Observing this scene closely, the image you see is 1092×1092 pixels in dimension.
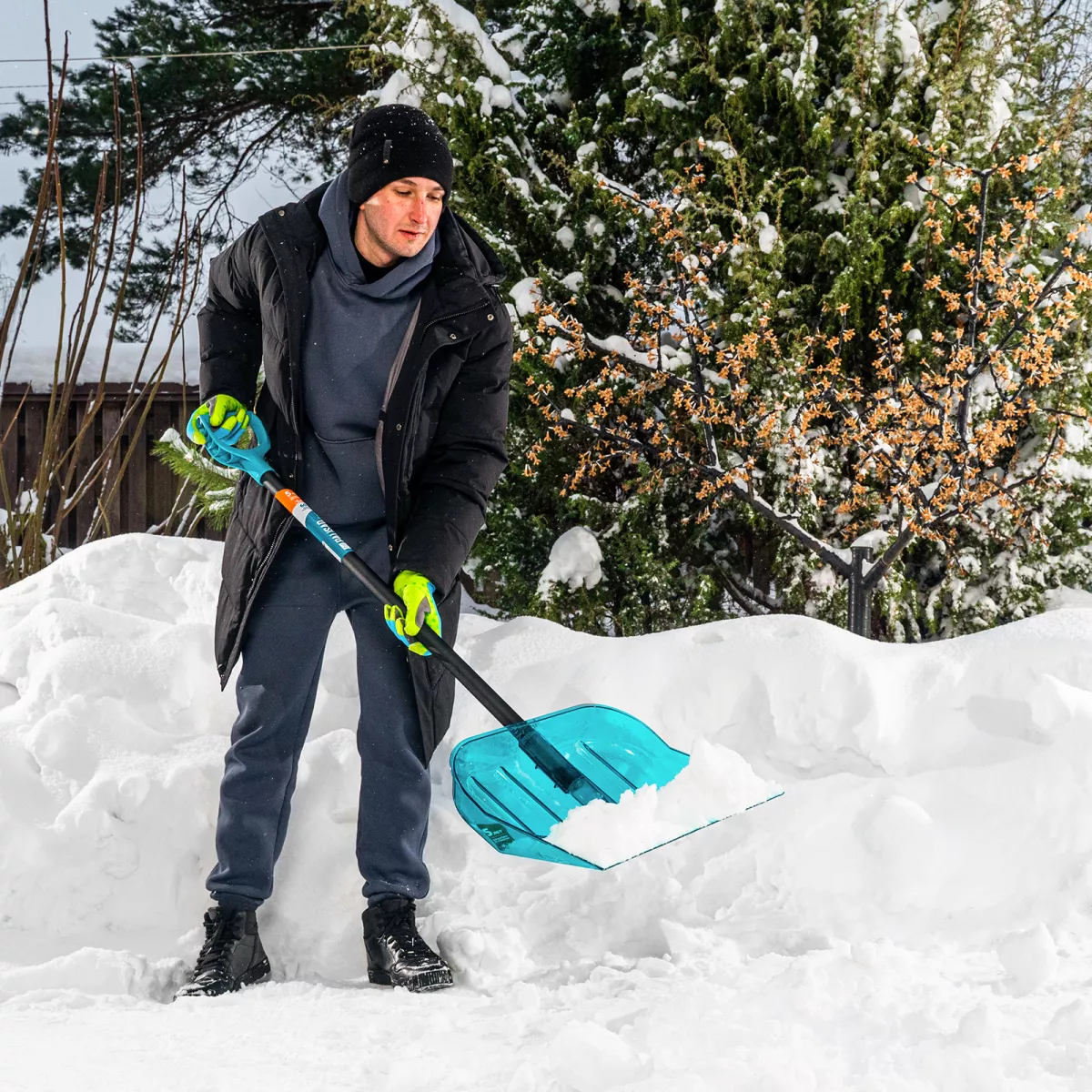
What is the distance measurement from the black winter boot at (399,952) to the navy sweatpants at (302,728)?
0.12ft

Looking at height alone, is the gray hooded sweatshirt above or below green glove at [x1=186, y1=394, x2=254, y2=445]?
above

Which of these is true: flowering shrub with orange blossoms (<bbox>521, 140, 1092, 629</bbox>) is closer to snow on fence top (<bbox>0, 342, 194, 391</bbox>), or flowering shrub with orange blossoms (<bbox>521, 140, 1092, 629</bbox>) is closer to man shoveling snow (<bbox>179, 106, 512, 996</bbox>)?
man shoveling snow (<bbox>179, 106, 512, 996</bbox>)

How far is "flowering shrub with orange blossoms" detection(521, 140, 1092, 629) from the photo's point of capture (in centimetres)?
357

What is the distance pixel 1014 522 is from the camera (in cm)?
387

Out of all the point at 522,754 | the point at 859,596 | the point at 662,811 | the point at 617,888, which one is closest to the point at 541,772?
the point at 522,754

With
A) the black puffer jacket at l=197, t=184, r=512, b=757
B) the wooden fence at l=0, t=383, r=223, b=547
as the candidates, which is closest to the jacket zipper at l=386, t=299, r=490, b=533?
the black puffer jacket at l=197, t=184, r=512, b=757

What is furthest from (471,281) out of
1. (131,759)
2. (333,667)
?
(131,759)

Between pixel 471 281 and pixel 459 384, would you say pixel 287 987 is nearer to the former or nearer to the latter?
pixel 459 384

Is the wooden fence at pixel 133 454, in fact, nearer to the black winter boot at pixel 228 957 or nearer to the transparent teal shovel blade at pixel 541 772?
the black winter boot at pixel 228 957

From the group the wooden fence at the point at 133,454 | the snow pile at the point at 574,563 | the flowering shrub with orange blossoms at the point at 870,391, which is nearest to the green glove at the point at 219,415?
the flowering shrub with orange blossoms at the point at 870,391

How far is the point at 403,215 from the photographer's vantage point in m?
2.14

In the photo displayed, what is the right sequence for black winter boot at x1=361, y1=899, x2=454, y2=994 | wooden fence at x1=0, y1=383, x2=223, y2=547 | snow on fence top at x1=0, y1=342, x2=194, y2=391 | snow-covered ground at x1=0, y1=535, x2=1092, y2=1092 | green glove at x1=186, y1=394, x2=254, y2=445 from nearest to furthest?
snow-covered ground at x1=0, y1=535, x2=1092, y2=1092
black winter boot at x1=361, y1=899, x2=454, y2=994
green glove at x1=186, y1=394, x2=254, y2=445
wooden fence at x1=0, y1=383, x2=223, y2=547
snow on fence top at x1=0, y1=342, x2=194, y2=391

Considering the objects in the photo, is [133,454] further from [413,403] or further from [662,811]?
[662,811]

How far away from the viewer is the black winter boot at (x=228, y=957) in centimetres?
210
